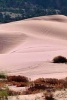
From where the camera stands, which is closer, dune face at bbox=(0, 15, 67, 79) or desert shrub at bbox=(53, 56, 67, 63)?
dune face at bbox=(0, 15, 67, 79)

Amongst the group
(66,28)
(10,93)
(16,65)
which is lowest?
(66,28)

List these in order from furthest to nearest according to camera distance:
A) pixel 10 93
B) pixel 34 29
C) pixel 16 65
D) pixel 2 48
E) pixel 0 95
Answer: pixel 34 29 → pixel 2 48 → pixel 16 65 → pixel 10 93 → pixel 0 95

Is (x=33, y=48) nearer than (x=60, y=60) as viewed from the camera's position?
No

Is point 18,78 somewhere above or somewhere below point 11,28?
above

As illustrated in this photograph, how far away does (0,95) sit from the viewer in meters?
12.7

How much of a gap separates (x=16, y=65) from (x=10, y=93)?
15.7 meters

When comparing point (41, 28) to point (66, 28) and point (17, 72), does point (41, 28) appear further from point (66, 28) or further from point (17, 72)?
point (17, 72)

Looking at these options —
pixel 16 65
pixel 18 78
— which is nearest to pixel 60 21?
pixel 16 65

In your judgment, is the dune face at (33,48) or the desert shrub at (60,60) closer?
the dune face at (33,48)

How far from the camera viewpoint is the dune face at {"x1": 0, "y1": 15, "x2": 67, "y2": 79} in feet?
88.8

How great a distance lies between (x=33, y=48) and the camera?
5025 cm

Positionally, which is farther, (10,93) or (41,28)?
(41,28)

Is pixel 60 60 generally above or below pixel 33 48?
above

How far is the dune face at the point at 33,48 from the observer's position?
2706 cm
